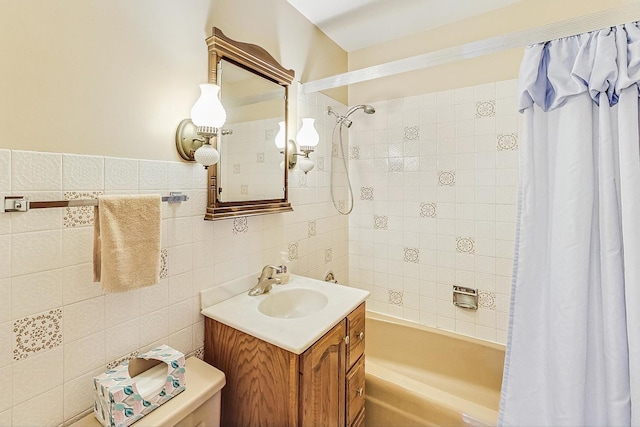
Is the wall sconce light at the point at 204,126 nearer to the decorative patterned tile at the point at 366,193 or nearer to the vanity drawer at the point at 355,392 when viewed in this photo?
the vanity drawer at the point at 355,392

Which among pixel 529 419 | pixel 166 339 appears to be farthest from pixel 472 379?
pixel 166 339

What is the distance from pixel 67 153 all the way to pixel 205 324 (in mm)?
792

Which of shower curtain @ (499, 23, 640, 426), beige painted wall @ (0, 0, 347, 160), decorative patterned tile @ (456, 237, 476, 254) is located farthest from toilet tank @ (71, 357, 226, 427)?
decorative patterned tile @ (456, 237, 476, 254)

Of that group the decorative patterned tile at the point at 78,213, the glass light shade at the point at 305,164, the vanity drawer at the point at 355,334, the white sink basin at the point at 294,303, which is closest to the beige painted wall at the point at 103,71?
the decorative patterned tile at the point at 78,213

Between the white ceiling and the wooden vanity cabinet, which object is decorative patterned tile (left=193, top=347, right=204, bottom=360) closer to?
the wooden vanity cabinet

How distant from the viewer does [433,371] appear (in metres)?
1.98

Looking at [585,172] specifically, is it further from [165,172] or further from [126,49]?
[126,49]

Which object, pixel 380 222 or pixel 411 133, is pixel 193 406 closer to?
pixel 380 222

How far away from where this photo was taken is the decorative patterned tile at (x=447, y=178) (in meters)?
2.00

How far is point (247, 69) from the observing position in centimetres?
141

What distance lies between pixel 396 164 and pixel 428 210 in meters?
0.41

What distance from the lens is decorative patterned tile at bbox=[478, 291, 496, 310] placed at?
189 cm

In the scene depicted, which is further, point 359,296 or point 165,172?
point 359,296

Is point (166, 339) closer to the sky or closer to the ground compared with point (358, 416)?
closer to the sky
